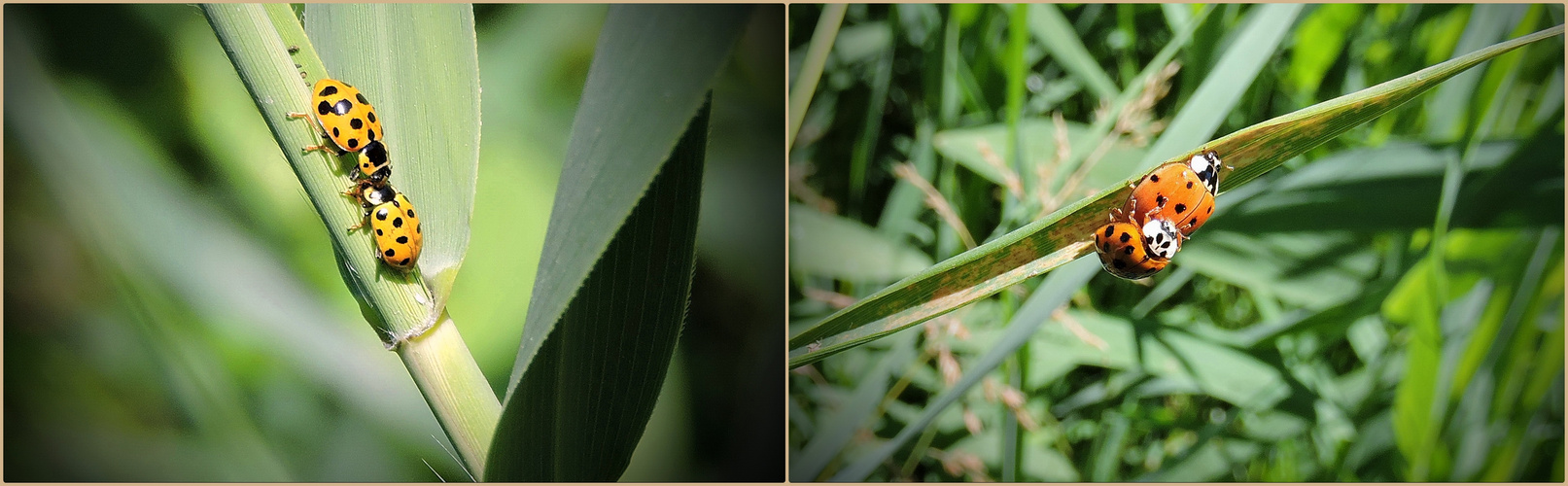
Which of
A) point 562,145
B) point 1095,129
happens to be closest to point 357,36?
point 562,145

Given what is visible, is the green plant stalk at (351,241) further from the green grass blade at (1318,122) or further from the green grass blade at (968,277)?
the green grass blade at (1318,122)

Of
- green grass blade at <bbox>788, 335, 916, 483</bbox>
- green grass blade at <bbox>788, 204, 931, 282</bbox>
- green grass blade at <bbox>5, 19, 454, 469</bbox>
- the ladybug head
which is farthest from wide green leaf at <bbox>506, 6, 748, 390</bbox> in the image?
green grass blade at <bbox>788, 335, 916, 483</bbox>

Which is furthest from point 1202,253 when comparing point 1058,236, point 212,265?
point 212,265

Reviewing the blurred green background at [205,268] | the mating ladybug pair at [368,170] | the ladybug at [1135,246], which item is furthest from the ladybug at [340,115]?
the ladybug at [1135,246]

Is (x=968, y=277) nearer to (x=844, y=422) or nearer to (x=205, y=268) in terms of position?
(x=844, y=422)

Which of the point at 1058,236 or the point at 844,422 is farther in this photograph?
the point at 844,422

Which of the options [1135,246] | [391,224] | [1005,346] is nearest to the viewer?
[391,224]
